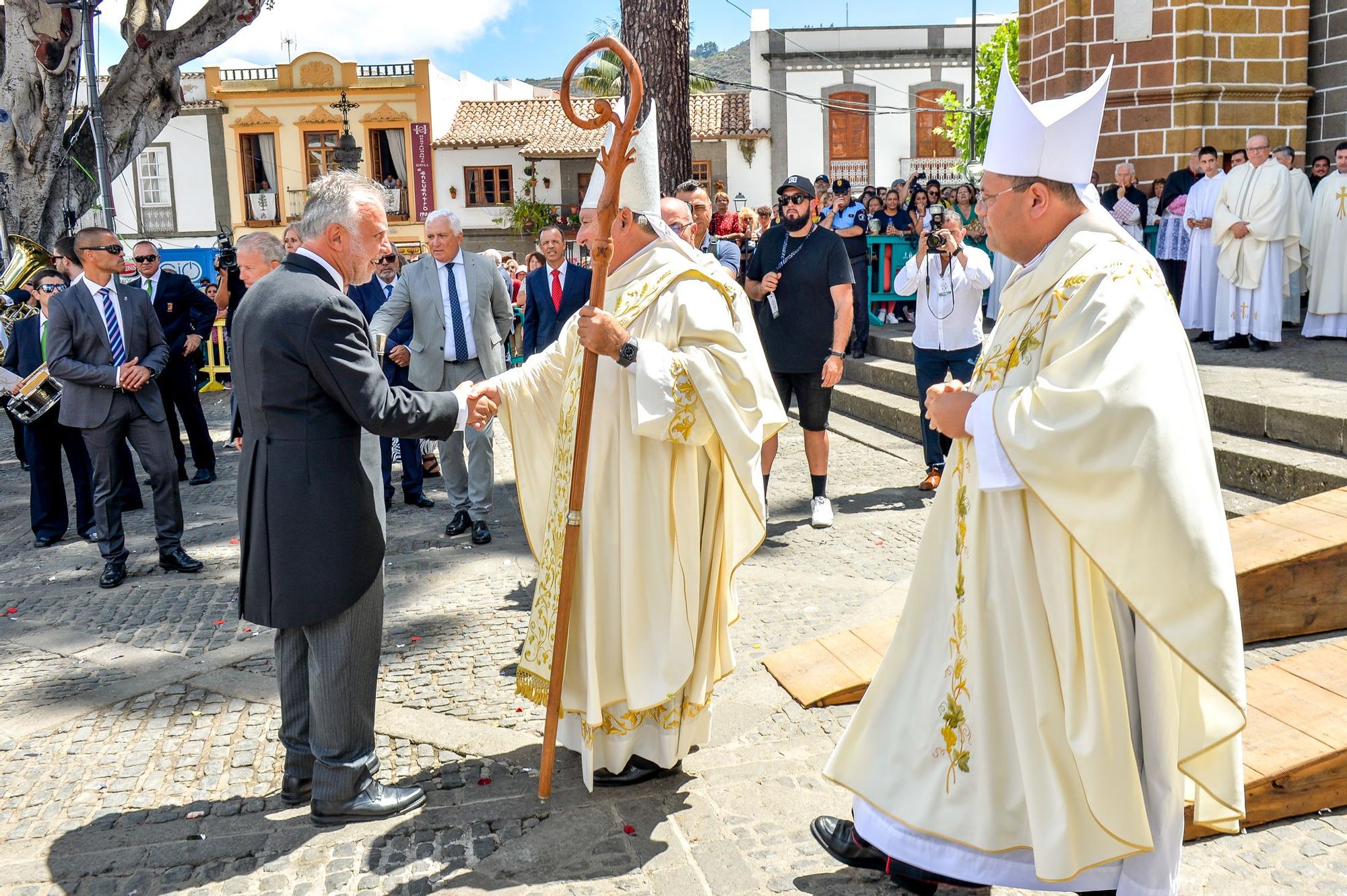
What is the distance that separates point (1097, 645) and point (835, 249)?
4.99m

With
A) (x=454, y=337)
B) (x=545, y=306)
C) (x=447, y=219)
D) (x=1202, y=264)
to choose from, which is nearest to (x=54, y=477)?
(x=454, y=337)

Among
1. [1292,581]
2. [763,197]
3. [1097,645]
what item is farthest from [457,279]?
[763,197]

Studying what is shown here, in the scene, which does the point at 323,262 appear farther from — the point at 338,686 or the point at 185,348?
the point at 185,348

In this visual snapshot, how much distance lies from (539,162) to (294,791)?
124 feet

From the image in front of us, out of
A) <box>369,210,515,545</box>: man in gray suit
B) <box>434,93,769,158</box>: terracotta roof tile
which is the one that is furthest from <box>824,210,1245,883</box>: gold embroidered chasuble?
<box>434,93,769,158</box>: terracotta roof tile

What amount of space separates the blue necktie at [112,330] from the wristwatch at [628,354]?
4.41m

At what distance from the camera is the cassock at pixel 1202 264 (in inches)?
421

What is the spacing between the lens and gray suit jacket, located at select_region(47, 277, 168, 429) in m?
6.48

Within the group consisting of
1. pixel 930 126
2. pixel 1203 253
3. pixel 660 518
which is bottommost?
pixel 660 518

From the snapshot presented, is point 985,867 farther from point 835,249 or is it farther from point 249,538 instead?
point 835,249

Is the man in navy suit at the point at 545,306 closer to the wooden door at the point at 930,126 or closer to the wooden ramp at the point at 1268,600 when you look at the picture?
the wooden ramp at the point at 1268,600

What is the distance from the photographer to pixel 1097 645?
8.37ft

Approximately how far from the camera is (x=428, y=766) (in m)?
3.98

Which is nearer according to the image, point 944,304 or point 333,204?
point 333,204
